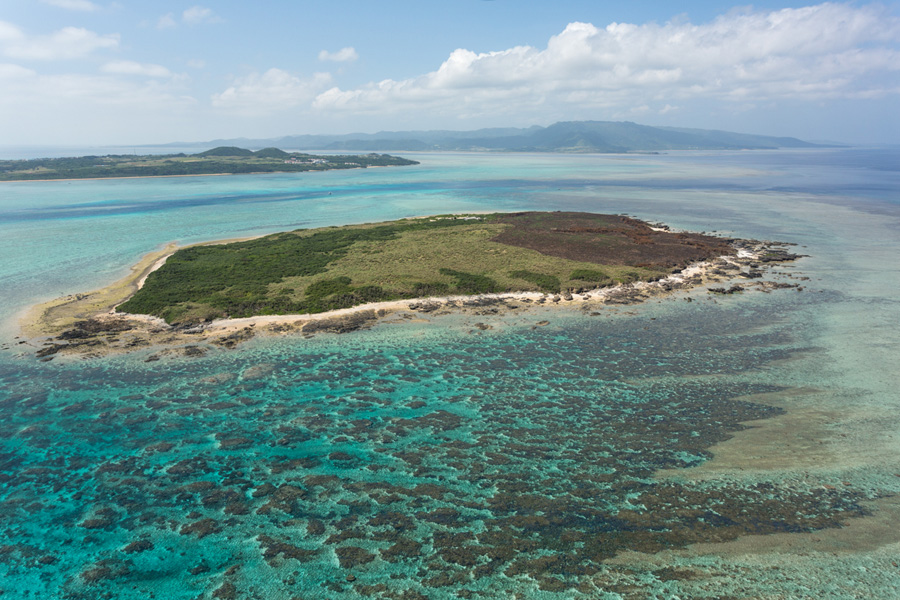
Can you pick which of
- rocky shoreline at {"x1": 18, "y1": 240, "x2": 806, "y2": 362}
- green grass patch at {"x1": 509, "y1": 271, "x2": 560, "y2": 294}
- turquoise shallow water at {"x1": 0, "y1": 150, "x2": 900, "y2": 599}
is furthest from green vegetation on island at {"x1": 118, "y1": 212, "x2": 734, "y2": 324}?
turquoise shallow water at {"x1": 0, "y1": 150, "x2": 900, "y2": 599}

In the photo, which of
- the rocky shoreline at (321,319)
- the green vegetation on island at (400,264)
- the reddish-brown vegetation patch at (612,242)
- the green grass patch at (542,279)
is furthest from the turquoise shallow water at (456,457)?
the reddish-brown vegetation patch at (612,242)

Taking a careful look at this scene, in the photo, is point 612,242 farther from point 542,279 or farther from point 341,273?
point 341,273

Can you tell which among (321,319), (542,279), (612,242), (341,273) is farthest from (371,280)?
(612,242)

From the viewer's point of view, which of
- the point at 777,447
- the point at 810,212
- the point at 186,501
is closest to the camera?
the point at 186,501

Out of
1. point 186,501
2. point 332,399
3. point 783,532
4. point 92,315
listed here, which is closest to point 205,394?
point 332,399

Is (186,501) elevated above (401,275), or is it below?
below

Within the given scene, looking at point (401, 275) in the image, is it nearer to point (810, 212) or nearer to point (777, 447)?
point (777, 447)
